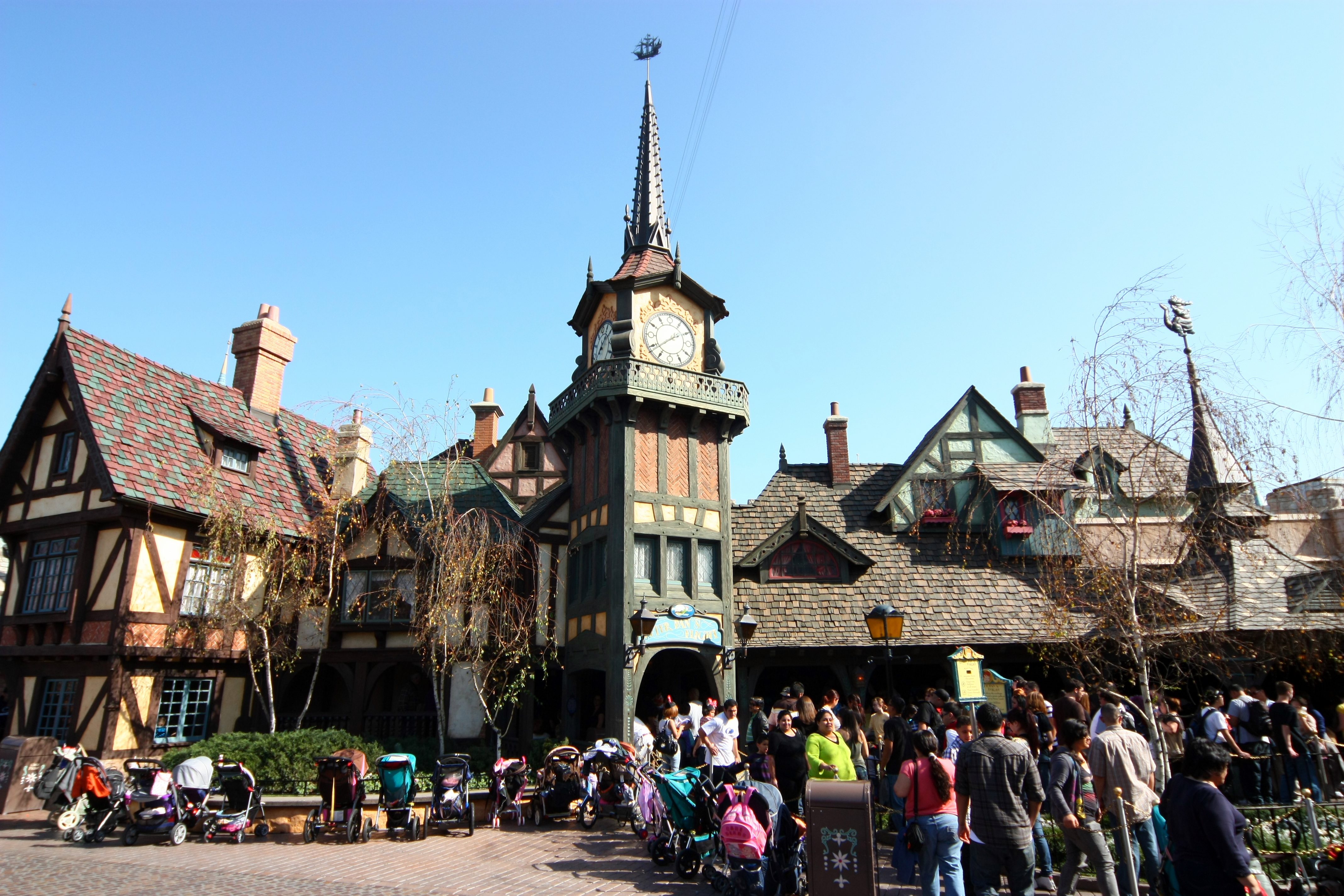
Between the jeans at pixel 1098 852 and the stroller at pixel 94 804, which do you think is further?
the stroller at pixel 94 804

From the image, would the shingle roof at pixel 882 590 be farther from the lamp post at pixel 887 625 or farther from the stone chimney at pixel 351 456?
the stone chimney at pixel 351 456

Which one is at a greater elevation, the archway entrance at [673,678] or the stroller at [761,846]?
the archway entrance at [673,678]

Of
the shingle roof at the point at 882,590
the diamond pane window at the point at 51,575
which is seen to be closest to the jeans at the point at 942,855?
the shingle roof at the point at 882,590

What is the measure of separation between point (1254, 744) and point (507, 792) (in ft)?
37.2

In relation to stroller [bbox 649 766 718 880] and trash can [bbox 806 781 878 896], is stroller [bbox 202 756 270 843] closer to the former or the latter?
stroller [bbox 649 766 718 880]

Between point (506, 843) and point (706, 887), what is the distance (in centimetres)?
401

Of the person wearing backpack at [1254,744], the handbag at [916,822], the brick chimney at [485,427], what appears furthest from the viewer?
the brick chimney at [485,427]

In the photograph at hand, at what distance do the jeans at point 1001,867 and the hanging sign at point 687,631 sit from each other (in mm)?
11269

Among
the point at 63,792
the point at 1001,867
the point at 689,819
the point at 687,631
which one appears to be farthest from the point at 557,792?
the point at 1001,867

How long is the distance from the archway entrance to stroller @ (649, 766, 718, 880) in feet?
36.1

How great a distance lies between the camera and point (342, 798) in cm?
1225

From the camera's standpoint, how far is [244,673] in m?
20.4

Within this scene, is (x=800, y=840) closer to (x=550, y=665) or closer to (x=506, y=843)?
(x=506, y=843)

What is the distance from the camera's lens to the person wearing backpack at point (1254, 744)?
11.5 metres
